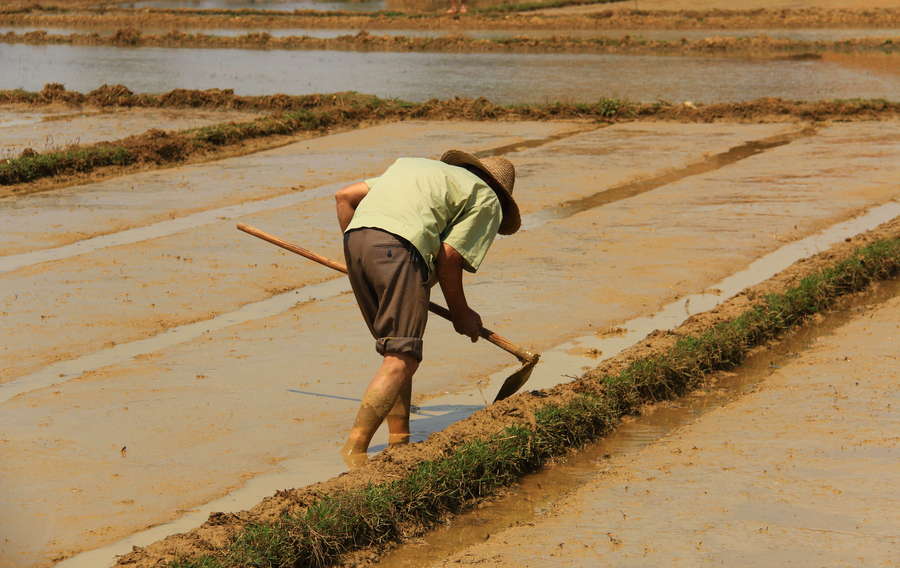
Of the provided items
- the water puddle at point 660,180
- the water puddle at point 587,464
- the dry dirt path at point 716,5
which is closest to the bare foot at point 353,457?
the water puddle at point 587,464

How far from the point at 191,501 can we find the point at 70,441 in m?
0.82

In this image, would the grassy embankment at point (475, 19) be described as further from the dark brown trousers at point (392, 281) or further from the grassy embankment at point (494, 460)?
the dark brown trousers at point (392, 281)

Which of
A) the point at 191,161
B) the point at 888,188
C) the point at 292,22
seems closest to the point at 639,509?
the point at 888,188

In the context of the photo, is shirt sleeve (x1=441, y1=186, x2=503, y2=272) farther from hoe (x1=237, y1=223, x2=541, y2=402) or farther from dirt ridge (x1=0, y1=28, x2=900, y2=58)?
dirt ridge (x1=0, y1=28, x2=900, y2=58)

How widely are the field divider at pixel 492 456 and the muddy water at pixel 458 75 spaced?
432 inches

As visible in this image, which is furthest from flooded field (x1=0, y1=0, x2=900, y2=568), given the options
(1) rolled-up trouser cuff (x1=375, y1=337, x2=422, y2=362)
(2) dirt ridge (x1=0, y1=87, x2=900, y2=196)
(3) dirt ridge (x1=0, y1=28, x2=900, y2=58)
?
(3) dirt ridge (x1=0, y1=28, x2=900, y2=58)

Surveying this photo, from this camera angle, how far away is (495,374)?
6.00 metres

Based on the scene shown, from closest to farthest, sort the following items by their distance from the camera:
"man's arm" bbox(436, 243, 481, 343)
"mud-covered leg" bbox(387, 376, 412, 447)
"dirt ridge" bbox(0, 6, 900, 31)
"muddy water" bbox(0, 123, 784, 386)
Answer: "man's arm" bbox(436, 243, 481, 343) → "mud-covered leg" bbox(387, 376, 412, 447) → "muddy water" bbox(0, 123, 784, 386) → "dirt ridge" bbox(0, 6, 900, 31)

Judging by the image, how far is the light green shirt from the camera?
14.8ft

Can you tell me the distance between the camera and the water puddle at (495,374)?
167 inches

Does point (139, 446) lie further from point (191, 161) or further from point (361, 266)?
point (191, 161)

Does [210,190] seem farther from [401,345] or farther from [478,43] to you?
[478,43]

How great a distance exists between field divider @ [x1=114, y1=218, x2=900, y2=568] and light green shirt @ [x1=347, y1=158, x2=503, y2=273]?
0.71 metres

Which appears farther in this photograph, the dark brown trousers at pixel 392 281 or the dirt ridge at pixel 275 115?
the dirt ridge at pixel 275 115
